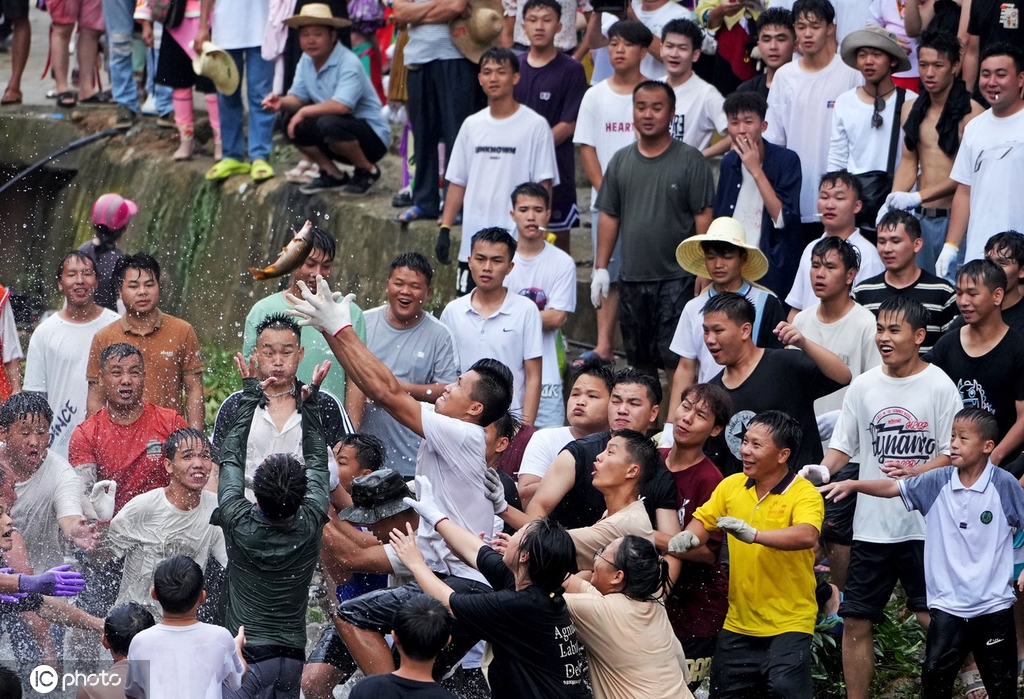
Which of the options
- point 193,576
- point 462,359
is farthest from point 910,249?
point 193,576

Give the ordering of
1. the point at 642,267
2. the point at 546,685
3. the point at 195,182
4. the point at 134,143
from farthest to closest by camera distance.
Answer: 1. the point at 134,143
2. the point at 195,182
3. the point at 642,267
4. the point at 546,685

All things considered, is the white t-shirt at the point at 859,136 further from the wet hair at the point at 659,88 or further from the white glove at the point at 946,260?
the wet hair at the point at 659,88

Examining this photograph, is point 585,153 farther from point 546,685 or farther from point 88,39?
point 88,39

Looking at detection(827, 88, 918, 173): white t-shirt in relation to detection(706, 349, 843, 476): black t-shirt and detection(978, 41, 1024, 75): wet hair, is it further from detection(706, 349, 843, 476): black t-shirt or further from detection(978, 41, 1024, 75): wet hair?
detection(706, 349, 843, 476): black t-shirt

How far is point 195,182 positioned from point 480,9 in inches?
172

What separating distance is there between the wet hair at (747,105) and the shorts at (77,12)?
7.90 meters

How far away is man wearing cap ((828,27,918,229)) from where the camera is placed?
9.16m

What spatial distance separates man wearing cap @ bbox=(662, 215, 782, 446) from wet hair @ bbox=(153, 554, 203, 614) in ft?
10.9

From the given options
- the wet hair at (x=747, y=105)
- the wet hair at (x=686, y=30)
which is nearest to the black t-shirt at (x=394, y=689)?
the wet hair at (x=747, y=105)

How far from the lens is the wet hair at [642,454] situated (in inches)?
253

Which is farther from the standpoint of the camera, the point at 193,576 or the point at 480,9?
the point at 480,9

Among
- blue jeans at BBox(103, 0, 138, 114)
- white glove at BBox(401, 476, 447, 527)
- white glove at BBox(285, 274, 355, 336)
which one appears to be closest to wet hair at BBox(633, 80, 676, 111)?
white glove at BBox(285, 274, 355, 336)

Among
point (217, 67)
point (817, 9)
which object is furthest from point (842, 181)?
point (217, 67)

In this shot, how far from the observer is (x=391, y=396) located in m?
6.56
